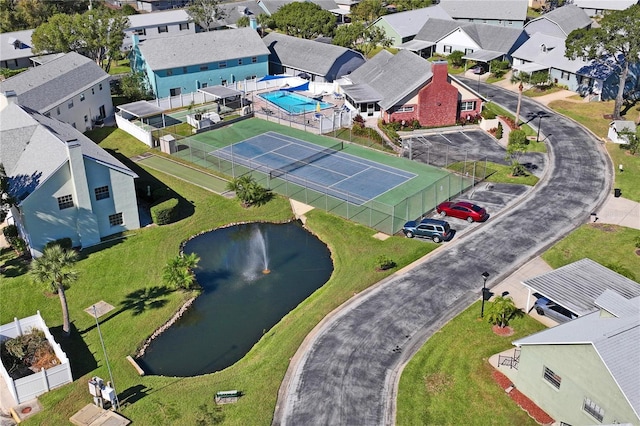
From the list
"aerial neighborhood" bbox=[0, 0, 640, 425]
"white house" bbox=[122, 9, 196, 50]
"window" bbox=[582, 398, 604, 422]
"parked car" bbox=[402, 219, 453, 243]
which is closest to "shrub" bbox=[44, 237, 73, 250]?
"aerial neighborhood" bbox=[0, 0, 640, 425]

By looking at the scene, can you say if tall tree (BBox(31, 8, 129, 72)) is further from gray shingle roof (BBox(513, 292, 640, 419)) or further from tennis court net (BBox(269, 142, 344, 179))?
gray shingle roof (BBox(513, 292, 640, 419))

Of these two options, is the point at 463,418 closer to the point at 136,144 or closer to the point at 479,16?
the point at 136,144

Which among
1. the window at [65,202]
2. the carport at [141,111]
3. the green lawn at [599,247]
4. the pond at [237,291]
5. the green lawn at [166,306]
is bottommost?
the pond at [237,291]

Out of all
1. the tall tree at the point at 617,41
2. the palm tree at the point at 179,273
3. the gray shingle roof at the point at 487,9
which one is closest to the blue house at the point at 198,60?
the tall tree at the point at 617,41

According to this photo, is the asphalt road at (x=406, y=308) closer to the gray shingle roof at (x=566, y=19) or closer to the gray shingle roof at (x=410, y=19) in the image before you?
the gray shingle roof at (x=566, y=19)

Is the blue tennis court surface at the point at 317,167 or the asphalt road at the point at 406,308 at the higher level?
the blue tennis court surface at the point at 317,167

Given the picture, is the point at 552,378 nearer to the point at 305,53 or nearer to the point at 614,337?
the point at 614,337

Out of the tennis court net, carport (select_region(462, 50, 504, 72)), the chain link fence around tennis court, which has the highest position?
carport (select_region(462, 50, 504, 72))
